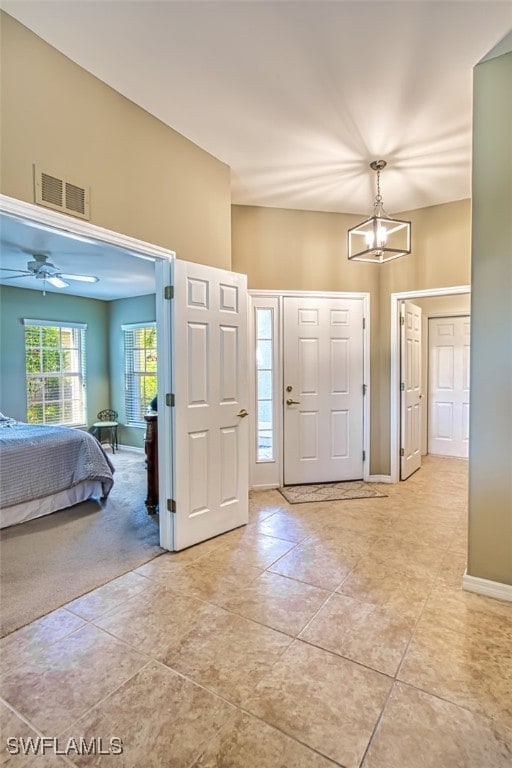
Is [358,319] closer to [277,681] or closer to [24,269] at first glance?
[277,681]

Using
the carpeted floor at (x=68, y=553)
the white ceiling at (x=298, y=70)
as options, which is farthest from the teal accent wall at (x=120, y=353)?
the white ceiling at (x=298, y=70)

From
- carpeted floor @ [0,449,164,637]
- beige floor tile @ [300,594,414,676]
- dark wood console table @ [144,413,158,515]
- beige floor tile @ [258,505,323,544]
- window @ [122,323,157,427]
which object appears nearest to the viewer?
beige floor tile @ [300,594,414,676]

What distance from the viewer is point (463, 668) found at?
65.8 inches

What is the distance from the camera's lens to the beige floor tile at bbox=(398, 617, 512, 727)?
151 centimetres

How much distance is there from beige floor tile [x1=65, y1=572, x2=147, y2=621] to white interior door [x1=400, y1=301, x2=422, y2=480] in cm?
316

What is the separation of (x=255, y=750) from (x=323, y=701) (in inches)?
12.9

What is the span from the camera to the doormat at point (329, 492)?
3.85 m

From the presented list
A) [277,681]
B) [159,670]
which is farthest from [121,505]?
[277,681]

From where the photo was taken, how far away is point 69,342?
638cm

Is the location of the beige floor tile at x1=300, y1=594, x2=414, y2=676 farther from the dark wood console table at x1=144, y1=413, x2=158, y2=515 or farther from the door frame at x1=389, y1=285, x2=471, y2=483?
the door frame at x1=389, y1=285, x2=471, y2=483

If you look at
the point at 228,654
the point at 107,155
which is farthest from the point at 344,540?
the point at 107,155

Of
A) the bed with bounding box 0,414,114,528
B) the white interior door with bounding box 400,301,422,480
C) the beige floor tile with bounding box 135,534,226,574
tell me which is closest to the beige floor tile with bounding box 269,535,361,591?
the beige floor tile with bounding box 135,534,226,574

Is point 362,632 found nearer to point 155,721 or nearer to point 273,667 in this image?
point 273,667

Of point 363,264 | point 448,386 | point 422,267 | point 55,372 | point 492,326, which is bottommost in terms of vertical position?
point 448,386
